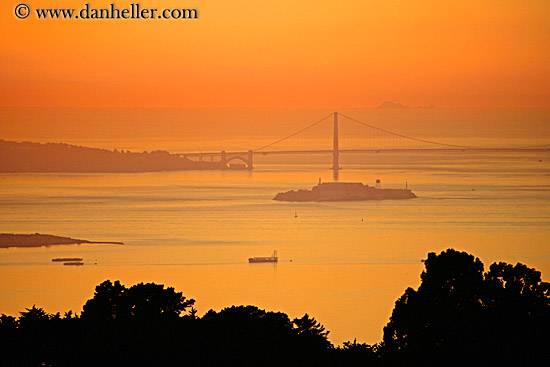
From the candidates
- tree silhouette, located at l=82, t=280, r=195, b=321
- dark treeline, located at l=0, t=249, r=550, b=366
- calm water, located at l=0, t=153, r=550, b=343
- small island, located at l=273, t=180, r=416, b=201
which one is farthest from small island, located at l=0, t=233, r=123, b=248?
dark treeline, located at l=0, t=249, r=550, b=366

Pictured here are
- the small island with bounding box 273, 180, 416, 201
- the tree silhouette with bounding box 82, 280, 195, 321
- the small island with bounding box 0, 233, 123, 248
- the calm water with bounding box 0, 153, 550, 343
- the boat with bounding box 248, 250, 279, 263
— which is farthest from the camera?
the small island with bounding box 273, 180, 416, 201

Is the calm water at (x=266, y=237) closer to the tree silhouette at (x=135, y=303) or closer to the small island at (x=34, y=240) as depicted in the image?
the small island at (x=34, y=240)

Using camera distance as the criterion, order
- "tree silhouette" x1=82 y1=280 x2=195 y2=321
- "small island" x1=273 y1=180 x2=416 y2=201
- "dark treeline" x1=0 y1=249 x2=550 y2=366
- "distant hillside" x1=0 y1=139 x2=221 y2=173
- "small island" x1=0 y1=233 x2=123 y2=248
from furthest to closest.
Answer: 1. "distant hillside" x1=0 y1=139 x2=221 y2=173
2. "small island" x1=273 y1=180 x2=416 y2=201
3. "small island" x1=0 y1=233 x2=123 y2=248
4. "tree silhouette" x1=82 y1=280 x2=195 y2=321
5. "dark treeline" x1=0 y1=249 x2=550 y2=366

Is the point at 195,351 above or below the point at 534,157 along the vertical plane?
below

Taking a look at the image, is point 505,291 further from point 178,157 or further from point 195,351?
point 178,157

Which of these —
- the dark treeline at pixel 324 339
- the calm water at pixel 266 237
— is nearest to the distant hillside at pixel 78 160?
the calm water at pixel 266 237

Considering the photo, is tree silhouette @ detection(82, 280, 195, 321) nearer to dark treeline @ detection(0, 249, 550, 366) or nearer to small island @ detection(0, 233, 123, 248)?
dark treeline @ detection(0, 249, 550, 366)

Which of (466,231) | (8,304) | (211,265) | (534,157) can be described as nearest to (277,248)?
(211,265)
